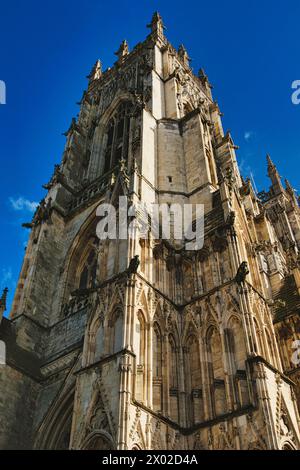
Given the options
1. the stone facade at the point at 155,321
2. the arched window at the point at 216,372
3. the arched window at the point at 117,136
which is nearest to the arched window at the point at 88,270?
the stone facade at the point at 155,321

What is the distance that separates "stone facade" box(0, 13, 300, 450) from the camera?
10688 millimetres

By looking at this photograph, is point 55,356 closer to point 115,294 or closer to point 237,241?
point 115,294

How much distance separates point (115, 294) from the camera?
12.5m

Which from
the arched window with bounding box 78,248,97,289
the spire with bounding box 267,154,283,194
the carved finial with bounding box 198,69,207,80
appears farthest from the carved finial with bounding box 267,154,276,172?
the arched window with bounding box 78,248,97,289

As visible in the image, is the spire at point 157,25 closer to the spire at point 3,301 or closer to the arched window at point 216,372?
the spire at point 3,301

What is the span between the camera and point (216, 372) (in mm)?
12086

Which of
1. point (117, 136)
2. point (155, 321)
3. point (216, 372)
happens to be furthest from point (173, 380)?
point (117, 136)

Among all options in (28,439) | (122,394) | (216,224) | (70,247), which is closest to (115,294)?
(122,394)

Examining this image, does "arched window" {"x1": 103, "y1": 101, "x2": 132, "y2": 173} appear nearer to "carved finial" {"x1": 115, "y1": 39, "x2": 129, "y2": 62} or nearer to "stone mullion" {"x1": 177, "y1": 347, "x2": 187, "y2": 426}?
"carved finial" {"x1": 115, "y1": 39, "x2": 129, "y2": 62}

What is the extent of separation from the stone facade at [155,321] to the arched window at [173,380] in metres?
0.03

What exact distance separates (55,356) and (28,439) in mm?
2567

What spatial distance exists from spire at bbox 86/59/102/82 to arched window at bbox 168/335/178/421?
84.6ft

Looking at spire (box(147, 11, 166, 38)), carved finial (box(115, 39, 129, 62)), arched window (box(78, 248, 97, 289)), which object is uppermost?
carved finial (box(115, 39, 129, 62))

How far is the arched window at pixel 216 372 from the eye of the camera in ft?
37.4
